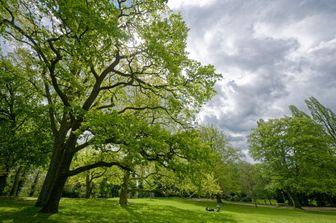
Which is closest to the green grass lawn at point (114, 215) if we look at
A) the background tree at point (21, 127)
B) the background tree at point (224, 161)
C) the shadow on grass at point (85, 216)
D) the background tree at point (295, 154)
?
the shadow on grass at point (85, 216)

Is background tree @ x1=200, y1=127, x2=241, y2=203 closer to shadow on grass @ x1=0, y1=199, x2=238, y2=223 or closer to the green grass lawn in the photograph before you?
the green grass lawn

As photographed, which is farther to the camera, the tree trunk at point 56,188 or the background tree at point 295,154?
the background tree at point 295,154

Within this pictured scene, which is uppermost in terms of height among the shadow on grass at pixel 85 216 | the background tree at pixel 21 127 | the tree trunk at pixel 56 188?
the background tree at pixel 21 127

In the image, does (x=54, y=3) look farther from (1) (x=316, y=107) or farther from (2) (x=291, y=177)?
(1) (x=316, y=107)

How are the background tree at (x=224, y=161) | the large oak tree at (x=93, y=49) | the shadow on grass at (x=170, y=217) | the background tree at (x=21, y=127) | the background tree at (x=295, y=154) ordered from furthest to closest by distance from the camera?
the background tree at (x=224, y=161)
the background tree at (x=295, y=154)
the background tree at (x=21, y=127)
the shadow on grass at (x=170, y=217)
the large oak tree at (x=93, y=49)

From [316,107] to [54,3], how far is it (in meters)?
57.4

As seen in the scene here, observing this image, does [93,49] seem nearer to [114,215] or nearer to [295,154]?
[114,215]

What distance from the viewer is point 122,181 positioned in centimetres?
2892

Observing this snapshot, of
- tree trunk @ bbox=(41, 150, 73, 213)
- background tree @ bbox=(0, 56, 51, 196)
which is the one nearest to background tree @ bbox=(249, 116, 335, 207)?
background tree @ bbox=(0, 56, 51, 196)

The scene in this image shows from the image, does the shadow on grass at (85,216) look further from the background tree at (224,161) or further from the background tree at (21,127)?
the background tree at (224,161)

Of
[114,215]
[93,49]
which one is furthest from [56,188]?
[93,49]

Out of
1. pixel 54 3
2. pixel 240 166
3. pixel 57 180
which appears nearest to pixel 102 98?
pixel 57 180

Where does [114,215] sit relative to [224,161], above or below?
below

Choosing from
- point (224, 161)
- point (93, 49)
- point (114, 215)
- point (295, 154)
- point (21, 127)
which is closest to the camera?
point (93, 49)
